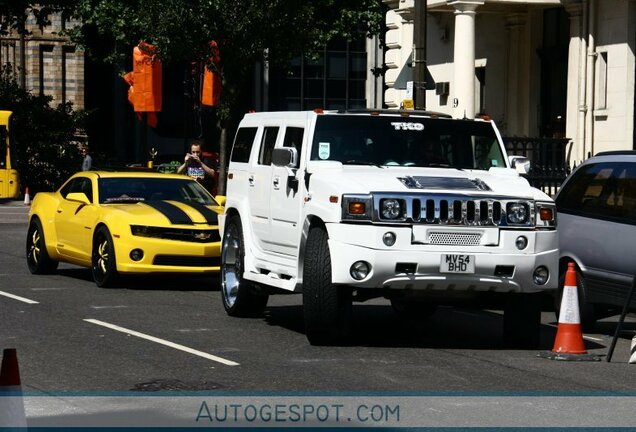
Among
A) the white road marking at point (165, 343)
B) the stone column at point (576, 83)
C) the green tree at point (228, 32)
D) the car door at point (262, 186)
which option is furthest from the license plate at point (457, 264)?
the green tree at point (228, 32)

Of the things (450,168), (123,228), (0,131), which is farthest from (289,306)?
(0,131)

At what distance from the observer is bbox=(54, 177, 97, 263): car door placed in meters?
19.1

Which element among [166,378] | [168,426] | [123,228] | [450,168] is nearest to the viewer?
[168,426]

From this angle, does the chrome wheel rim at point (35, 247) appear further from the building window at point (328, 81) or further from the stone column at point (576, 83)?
the building window at point (328, 81)

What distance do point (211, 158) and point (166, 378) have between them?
31472 mm

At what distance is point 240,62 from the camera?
39.4 m

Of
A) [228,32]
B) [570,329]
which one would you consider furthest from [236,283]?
[228,32]

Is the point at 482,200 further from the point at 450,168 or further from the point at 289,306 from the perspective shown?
the point at 289,306

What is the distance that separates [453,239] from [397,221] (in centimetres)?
49

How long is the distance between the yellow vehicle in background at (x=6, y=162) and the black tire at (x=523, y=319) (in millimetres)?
35454

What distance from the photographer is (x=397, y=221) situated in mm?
12484

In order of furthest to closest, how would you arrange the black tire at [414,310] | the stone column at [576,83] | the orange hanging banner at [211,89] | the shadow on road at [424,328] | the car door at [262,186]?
the orange hanging banner at [211,89], the stone column at [576,83], the black tire at [414,310], the car door at [262,186], the shadow on road at [424,328]

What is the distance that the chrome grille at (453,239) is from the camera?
12.5 metres

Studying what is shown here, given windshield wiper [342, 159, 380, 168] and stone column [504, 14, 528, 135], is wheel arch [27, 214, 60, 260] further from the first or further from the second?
stone column [504, 14, 528, 135]
